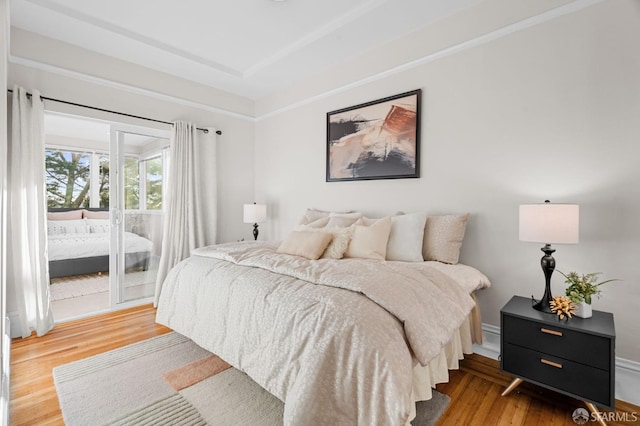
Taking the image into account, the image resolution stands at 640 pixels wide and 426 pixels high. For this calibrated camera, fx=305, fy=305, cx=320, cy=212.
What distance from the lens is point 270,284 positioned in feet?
6.10

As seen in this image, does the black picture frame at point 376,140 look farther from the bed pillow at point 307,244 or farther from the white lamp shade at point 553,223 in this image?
the white lamp shade at point 553,223

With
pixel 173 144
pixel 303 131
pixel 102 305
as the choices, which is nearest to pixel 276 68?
pixel 303 131

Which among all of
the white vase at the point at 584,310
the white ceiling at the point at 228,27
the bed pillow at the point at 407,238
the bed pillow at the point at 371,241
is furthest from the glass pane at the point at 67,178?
the white vase at the point at 584,310

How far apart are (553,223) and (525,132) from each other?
0.87 metres

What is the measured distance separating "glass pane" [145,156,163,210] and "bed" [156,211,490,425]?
1880 millimetres

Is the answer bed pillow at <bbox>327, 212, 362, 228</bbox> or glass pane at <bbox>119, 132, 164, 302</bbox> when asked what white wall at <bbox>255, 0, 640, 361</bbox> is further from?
glass pane at <bbox>119, 132, 164, 302</bbox>

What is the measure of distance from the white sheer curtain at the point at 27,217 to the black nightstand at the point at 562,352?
3887 mm

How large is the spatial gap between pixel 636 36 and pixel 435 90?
1291 millimetres

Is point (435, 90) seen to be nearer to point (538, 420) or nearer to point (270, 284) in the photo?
point (270, 284)

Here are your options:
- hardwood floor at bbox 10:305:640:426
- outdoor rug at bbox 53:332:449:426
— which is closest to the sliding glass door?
hardwood floor at bbox 10:305:640:426

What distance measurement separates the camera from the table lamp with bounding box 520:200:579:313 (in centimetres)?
181

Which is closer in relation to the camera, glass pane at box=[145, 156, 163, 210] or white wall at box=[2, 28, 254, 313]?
white wall at box=[2, 28, 254, 313]

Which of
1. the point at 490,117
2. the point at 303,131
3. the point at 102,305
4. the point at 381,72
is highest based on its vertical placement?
the point at 381,72

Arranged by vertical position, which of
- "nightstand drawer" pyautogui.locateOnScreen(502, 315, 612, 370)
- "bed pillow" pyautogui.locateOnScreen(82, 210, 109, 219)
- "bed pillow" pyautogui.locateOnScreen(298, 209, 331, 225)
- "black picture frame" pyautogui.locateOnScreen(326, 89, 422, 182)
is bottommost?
"nightstand drawer" pyautogui.locateOnScreen(502, 315, 612, 370)
